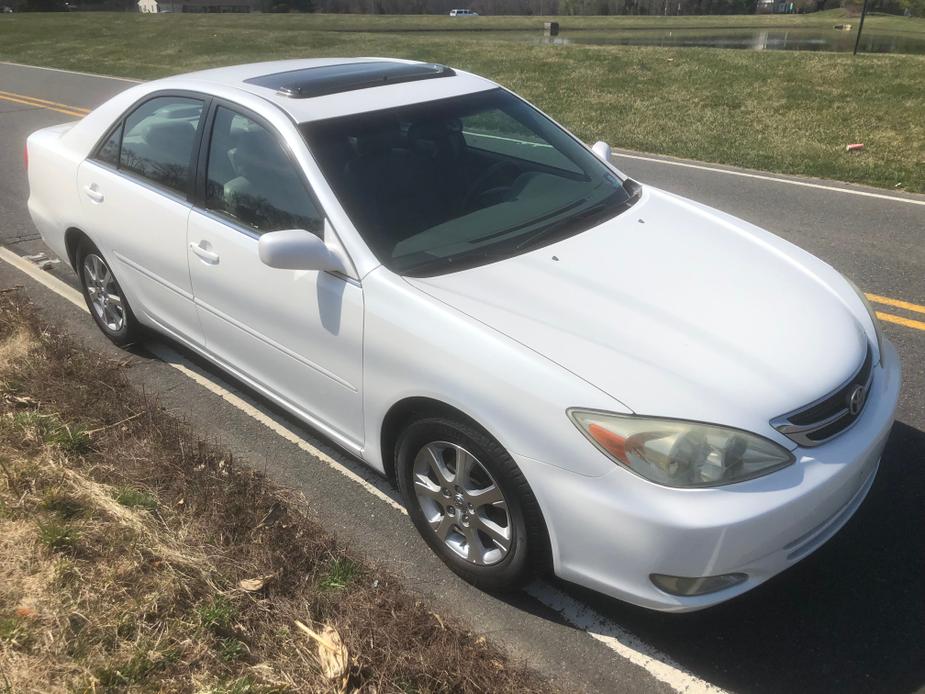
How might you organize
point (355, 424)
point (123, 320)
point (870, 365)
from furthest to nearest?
point (123, 320) → point (355, 424) → point (870, 365)

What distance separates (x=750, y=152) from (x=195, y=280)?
8079 mm

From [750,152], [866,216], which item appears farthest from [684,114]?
[866,216]

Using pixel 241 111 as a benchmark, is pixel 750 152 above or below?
below

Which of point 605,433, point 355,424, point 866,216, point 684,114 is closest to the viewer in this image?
point 605,433

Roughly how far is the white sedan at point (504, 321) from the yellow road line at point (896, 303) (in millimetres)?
2034

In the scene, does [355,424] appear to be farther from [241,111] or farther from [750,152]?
[750,152]

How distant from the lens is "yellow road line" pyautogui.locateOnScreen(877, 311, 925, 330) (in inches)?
195

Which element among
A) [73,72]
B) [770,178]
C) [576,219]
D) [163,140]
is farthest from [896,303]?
[73,72]

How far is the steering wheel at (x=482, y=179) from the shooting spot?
352cm

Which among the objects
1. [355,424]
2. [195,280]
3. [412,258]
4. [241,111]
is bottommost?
[355,424]

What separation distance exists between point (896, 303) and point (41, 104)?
15406mm

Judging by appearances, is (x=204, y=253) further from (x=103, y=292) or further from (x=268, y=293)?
(x=103, y=292)

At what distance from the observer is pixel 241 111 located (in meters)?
3.70

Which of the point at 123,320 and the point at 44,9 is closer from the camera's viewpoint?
the point at 123,320
